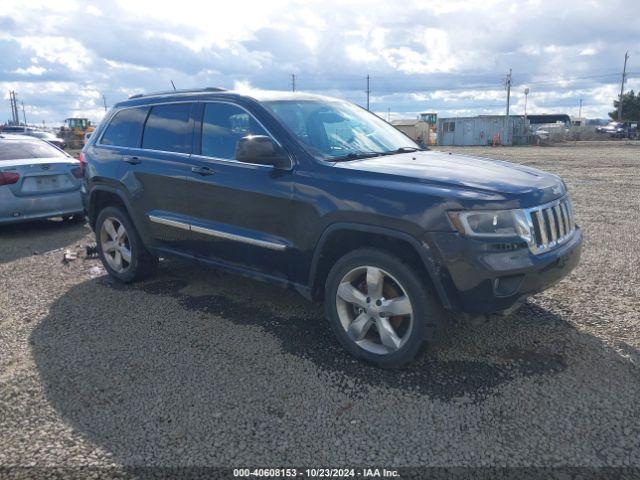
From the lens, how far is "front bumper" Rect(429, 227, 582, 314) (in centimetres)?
319

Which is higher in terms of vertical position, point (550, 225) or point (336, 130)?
point (336, 130)

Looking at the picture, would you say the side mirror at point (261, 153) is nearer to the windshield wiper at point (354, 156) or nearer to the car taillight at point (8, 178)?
the windshield wiper at point (354, 156)

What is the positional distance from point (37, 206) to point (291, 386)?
625cm

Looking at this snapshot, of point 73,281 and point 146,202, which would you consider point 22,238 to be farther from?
point 146,202

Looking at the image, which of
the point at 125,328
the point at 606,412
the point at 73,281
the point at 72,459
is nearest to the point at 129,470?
the point at 72,459

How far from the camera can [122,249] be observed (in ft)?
18.6

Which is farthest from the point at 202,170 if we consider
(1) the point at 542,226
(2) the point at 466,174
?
(1) the point at 542,226

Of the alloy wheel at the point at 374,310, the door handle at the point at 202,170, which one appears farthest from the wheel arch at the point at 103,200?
the alloy wheel at the point at 374,310

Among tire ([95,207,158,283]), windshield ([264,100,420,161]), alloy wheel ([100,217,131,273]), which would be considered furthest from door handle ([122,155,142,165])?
windshield ([264,100,420,161])

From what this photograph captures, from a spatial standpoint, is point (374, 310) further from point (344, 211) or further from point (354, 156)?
point (354, 156)

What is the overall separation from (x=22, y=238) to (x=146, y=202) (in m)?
4.24

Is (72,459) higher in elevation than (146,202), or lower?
lower

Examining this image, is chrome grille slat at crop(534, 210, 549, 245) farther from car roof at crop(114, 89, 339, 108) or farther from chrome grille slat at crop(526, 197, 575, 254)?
car roof at crop(114, 89, 339, 108)

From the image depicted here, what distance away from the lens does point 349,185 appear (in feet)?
11.9
